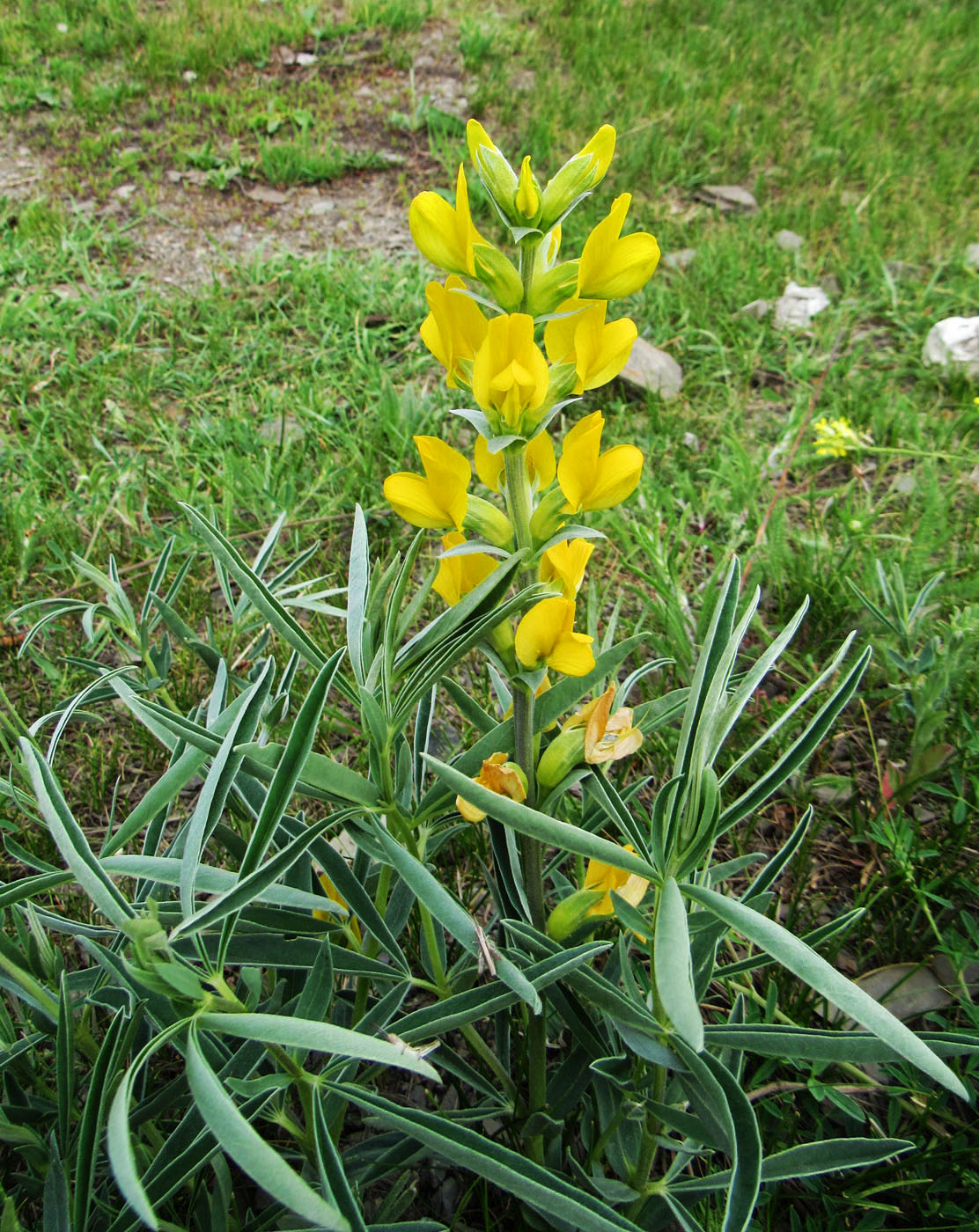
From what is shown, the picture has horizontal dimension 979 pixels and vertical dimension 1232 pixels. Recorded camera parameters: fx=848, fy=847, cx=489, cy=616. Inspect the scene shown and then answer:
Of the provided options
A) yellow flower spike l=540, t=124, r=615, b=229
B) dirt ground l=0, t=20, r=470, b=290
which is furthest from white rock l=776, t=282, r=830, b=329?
yellow flower spike l=540, t=124, r=615, b=229

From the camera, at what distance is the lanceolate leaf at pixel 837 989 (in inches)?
19.9

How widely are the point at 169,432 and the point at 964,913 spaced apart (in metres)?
2.00

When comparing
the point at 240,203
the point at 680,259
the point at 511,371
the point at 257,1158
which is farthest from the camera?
the point at 240,203

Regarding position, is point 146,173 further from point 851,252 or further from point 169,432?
point 851,252

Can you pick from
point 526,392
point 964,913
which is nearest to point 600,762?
point 526,392

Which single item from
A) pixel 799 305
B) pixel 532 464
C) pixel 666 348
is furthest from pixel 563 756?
pixel 799 305

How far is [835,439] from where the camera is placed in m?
1.97

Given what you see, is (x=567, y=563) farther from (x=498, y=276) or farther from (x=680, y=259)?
(x=680, y=259)

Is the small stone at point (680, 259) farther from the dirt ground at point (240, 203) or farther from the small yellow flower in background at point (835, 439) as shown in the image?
the small yellow flower in background at point (835, 439)

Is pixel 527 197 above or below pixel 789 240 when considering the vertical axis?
above

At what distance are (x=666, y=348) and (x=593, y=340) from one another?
201cm

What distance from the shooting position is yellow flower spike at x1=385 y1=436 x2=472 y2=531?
2.21 feet

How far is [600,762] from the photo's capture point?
2.25ft

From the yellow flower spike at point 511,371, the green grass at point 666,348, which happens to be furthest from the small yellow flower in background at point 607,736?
the green grass at point 666,348
